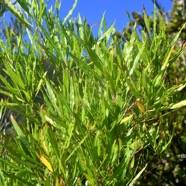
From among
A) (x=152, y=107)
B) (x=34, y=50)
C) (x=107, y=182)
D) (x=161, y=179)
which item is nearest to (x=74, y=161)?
(x=107, y=182)

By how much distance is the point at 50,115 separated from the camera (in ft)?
2.35

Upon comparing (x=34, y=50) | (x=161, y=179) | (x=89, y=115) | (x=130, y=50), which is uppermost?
(x=34, y=50)

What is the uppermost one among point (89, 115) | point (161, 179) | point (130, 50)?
point (130, 50)

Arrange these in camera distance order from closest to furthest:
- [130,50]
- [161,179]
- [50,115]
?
[50,115] < [130,50] < [161,179]

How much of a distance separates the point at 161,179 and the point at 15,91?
231cm

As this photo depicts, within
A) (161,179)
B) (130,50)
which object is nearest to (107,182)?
(130,50)

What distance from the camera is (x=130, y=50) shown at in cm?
83

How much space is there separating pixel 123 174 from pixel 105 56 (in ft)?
0.74

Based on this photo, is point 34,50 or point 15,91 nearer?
point 15,91

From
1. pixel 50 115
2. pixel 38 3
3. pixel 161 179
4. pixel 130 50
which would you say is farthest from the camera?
pixel 161 179

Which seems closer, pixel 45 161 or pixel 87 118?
pixel 45 161

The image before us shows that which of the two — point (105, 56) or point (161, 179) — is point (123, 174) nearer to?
point (105, 56)

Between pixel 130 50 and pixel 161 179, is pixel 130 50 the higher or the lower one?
the higher one

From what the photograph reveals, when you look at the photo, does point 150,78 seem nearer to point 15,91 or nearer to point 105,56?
point 105,56
